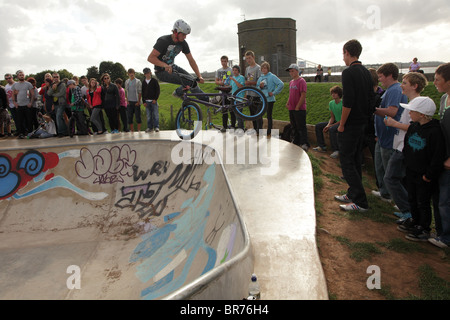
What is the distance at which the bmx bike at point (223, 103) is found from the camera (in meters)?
6.78

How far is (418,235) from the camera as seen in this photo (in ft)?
12.3

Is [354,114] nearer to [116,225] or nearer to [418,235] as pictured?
[418,235]

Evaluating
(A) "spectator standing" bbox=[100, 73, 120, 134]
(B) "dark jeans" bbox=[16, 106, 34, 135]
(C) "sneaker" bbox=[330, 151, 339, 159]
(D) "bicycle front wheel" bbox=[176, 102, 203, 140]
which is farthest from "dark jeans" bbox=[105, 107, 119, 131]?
(C) "sneaker" bbox=[330, 151, 339, 159]

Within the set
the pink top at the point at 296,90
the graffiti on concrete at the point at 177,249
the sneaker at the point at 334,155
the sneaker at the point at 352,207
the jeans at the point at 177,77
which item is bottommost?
the graffiti on concrete at the point at 177,249

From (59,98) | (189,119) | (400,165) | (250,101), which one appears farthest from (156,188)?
(59,98)

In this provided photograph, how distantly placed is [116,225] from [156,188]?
43.4 inches

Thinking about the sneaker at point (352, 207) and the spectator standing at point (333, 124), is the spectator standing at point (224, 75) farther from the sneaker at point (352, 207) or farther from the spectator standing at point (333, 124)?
the sneaker at point (352, 207)

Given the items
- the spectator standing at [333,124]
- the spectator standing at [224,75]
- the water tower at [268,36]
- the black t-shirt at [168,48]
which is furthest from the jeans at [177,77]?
the water tower at [268,36]

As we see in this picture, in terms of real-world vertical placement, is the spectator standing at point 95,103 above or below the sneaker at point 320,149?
above

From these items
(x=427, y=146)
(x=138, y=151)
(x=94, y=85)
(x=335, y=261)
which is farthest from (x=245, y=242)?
(x=94, y=85)

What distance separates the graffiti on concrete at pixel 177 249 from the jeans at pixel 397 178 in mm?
2568

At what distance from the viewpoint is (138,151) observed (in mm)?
7730

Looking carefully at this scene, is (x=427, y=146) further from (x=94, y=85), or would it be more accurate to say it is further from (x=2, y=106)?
(x=2, y=106)

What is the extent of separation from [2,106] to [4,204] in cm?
502
